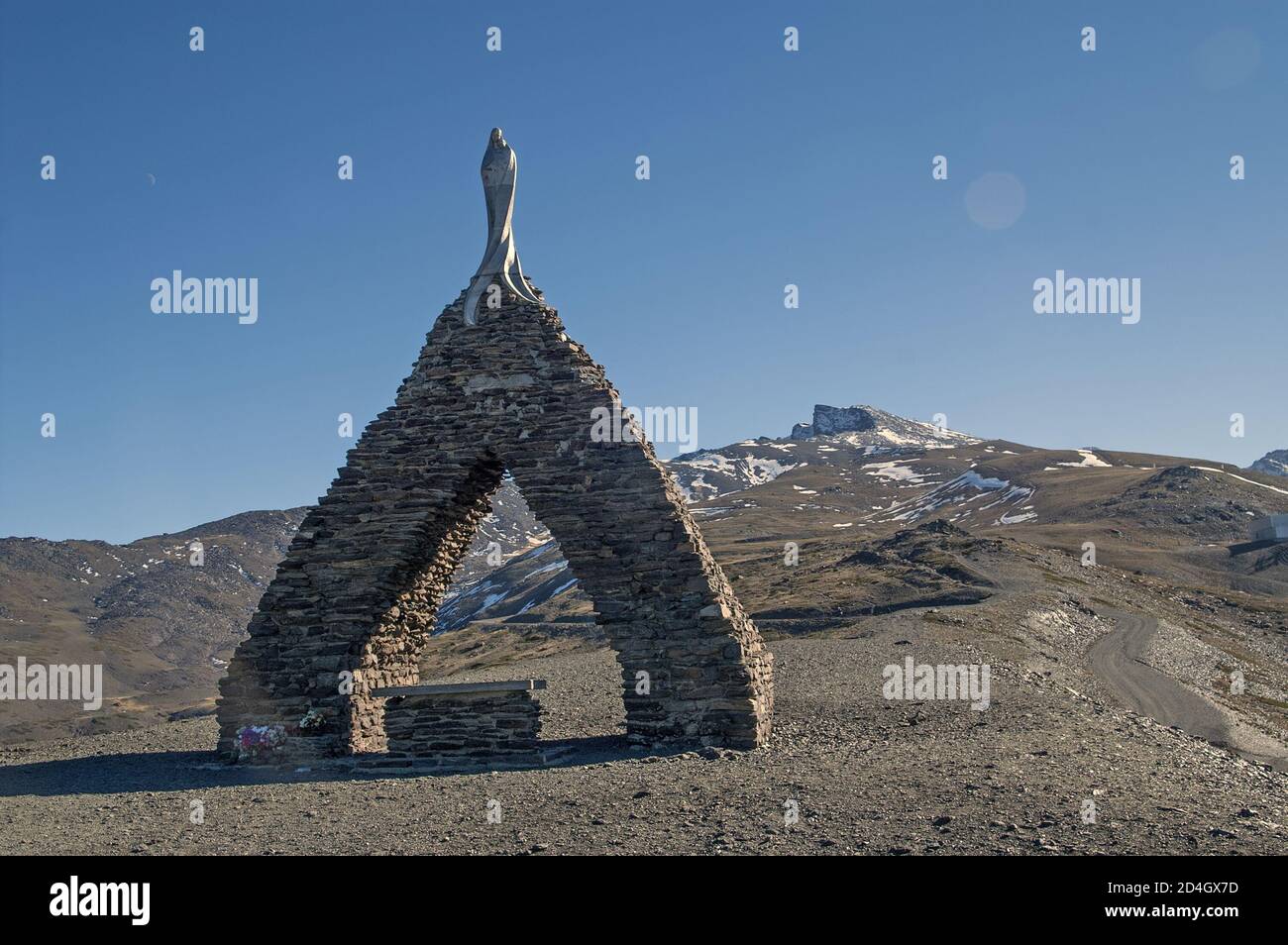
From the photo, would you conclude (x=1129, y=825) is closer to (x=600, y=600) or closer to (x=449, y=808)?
(x=449, y=808)

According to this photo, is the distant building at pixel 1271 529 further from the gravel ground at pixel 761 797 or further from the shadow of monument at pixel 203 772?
the shadow of monument at pixel 203 772

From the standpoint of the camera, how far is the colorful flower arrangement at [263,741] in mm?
18938

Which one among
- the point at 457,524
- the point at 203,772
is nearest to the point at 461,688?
the point at 457,524

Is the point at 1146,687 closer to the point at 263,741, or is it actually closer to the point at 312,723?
the point at 312,723

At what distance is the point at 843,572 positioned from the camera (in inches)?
2601

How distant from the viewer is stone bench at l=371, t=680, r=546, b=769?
59.8 ft

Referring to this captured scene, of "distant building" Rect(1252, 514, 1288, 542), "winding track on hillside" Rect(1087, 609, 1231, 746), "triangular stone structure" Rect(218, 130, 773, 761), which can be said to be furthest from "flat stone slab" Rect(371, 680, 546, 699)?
"distant building" Rect(1252, 514, 1288, 542)

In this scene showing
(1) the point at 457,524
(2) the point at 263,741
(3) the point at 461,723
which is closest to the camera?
(3) the point at 461,723

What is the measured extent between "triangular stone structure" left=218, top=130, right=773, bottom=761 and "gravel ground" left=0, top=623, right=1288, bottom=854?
4.09 feet

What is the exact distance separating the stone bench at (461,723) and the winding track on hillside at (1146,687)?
17.7m

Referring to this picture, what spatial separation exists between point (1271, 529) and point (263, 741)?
10203cm

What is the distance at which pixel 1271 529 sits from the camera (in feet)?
317

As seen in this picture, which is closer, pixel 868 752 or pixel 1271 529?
pixel 868 752
